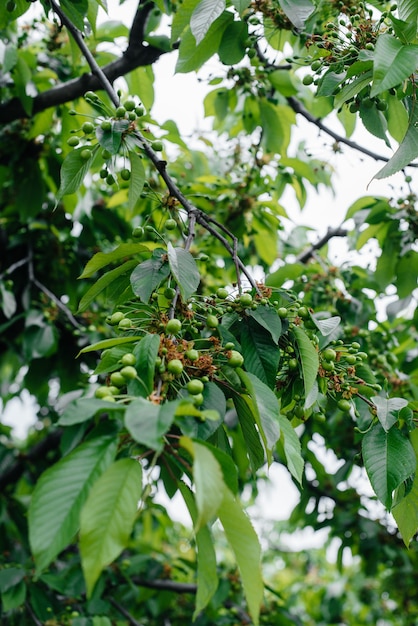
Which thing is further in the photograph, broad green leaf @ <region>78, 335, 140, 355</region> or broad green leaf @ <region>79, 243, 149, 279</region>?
broad green leaf @ <region>79, 243, 149, 279</region>

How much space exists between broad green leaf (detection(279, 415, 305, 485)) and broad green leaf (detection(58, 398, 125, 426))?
41 cm

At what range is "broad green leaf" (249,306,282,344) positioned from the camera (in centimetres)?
144

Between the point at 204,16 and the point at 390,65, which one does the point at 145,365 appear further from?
Answer: the point at 204,16

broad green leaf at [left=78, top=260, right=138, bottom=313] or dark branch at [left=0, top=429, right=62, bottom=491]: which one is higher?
broad green leaf at [left=78, top=260, right=138, bottom=313]

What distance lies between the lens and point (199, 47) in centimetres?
208

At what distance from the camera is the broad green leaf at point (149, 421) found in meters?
0.91

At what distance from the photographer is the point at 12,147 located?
331 cm

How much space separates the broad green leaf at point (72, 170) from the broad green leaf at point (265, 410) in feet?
2.50

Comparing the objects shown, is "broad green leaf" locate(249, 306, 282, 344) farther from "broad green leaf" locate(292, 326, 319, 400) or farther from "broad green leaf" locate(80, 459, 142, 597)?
"broad green leaf" locate(80, 459, 142, 597)

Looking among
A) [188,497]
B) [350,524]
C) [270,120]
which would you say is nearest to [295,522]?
[350,524]

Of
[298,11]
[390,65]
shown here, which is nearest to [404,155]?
[390,65]

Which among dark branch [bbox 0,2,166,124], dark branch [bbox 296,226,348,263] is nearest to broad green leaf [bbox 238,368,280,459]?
dark branch [bbox 0,2,166,124]

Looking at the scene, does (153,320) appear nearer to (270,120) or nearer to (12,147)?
(270,120)

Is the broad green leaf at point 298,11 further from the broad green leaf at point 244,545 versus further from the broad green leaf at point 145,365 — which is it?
the broad green leaf at point 244,545
